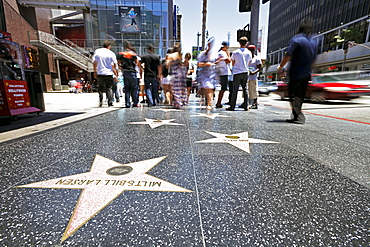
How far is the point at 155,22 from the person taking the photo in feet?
77.6

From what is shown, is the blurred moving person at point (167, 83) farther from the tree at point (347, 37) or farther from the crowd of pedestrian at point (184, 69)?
the tree at point (347, 37)

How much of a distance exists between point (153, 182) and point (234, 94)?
447 cm

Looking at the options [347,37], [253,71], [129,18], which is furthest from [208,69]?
[347,37]

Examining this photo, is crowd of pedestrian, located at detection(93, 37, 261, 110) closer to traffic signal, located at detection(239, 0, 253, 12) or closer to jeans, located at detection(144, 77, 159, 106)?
jeans, located at detection(144, 77, 159, 106)

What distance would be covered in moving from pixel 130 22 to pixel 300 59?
78.7 feet

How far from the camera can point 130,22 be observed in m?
23.2

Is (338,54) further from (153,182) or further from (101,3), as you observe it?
(153,182)

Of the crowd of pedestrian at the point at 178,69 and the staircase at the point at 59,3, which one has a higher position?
the staircase at the point at 59,3

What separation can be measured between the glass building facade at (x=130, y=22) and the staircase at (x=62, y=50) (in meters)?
2.76

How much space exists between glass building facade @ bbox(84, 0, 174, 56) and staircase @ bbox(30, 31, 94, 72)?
9.07ft

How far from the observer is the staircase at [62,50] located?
2109 centimetres

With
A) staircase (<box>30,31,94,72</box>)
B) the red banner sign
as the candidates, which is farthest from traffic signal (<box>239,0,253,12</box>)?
staircase (<box>30,31,94,72</box>)

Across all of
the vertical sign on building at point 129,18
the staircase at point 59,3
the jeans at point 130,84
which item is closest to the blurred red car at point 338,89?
the jeans at point 130,84

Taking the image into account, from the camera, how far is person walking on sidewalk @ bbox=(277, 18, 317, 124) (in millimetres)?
3449
